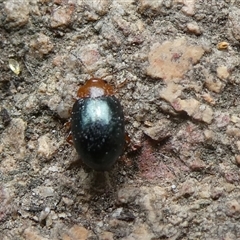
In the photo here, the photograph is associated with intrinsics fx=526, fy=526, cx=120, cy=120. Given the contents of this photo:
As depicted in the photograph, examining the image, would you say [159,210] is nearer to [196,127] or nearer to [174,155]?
[174,155]

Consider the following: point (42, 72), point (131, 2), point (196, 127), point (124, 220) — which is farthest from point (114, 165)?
point (131, 2)

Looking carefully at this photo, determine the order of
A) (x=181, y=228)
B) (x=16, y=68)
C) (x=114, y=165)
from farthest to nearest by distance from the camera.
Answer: (x=16, y=68) < (x=114, y=165) < (x=181, y=228)

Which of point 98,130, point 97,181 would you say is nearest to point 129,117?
point 98,130

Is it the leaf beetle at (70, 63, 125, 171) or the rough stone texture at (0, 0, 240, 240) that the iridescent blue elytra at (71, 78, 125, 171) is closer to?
the leaf beetle at (70, 63, 125, 171)

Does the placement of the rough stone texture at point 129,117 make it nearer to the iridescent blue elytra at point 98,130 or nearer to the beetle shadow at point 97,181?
the beetle shadow at point 97,181

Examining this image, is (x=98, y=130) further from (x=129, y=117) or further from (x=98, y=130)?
(x=129, y=117)

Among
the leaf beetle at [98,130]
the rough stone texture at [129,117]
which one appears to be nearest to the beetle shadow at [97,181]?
the rough stone texture at [129,117]

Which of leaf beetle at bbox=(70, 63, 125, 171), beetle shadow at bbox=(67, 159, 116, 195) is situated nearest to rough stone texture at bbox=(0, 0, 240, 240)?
beetle shadow at bbox=(67, 159, 116, 195)
